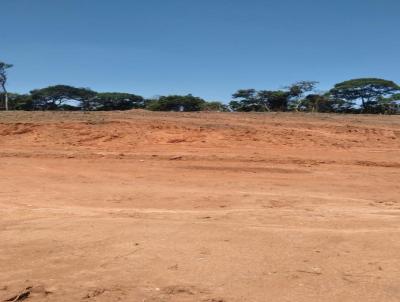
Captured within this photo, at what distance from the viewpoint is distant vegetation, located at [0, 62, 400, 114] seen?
141 ft

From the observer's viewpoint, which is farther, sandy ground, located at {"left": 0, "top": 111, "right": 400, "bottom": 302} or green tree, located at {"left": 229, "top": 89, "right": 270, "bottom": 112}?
green tree, located at {"left": 229, "top": 89, "right": 270, "bottom": 112}

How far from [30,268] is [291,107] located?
40.6 meters

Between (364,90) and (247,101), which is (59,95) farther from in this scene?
(364,90)

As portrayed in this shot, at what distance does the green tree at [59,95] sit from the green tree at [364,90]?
73.7ft

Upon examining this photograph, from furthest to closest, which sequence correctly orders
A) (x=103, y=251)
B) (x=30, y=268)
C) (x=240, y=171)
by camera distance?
(x=240, y=171) → (x=103, y=251) → (x=30, y=268)

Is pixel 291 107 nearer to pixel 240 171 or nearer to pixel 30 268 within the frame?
pixel 240 171

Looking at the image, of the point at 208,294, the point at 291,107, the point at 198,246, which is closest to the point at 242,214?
the point at 198,246

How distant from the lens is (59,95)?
4828 cm

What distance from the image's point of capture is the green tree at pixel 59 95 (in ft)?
156

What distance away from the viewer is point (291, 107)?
144 ft

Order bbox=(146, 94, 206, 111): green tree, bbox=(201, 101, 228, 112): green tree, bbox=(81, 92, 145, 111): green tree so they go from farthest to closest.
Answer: bbox=(81, 92, 145, 111): green tree → bbox=(201, 101, 228, 112): green tree → bbox=(146, 94, 206, 111): green tree

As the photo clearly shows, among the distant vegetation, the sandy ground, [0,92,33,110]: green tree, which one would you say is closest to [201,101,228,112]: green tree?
the distant vegetation

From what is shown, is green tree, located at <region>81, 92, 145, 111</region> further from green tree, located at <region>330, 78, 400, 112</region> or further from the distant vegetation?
green tree, located at <region>330, 78, 400, 112</region>

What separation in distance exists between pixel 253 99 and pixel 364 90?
977 cm
